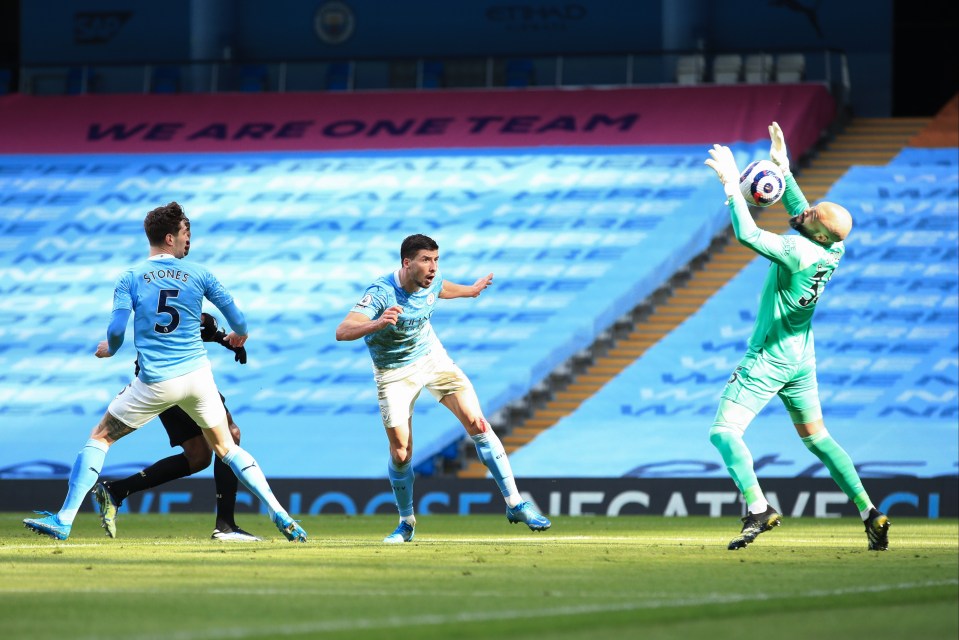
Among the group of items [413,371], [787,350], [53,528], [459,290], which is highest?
[459,290]

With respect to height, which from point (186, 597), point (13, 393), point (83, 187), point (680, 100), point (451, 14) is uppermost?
point (451, 14)

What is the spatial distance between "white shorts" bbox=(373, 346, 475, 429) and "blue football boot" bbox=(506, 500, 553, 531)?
2.89ft

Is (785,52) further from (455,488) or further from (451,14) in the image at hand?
(455,488)

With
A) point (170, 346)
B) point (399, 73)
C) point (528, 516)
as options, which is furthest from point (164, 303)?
point (399, 73)

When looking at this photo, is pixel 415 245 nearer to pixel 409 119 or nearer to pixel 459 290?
pixel 459 290

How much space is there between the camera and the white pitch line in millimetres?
5246

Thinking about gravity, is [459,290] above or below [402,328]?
above

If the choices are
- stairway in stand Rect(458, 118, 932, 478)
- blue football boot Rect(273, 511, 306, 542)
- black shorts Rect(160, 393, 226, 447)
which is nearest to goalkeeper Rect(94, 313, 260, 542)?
black shorts Rect(160, 393, 226, 447)

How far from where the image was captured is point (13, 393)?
22.3 metres

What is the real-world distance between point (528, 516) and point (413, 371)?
1256 mm

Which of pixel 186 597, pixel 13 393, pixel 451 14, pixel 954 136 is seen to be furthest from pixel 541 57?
pixel 186 597

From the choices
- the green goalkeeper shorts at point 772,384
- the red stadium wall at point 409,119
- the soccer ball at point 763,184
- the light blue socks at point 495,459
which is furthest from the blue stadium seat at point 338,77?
the green goalkeeper shorts at point 772,384

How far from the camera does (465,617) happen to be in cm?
578

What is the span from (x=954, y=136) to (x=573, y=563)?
2034cm
